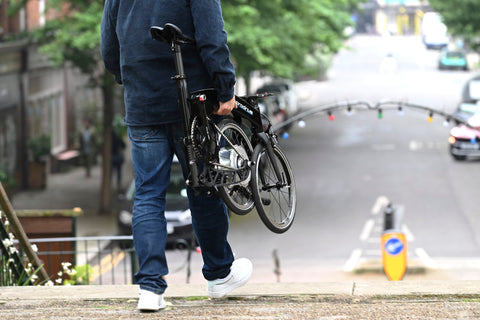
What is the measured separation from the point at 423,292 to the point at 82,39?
1589cm

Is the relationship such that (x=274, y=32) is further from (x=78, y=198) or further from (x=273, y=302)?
(x=273, y=302)

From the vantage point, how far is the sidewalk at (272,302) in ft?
13.3

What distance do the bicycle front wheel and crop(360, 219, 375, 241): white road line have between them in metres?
14.1

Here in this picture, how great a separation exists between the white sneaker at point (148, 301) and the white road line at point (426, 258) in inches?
485

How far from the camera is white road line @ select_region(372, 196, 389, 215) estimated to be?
69.6 ft

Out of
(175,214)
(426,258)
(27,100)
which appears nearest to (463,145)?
(426,258)

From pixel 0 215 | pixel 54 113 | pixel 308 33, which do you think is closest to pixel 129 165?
pixel 54 113

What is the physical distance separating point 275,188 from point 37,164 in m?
20.7

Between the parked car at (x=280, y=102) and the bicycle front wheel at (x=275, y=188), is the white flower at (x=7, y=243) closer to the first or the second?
the bicycle front wheel at (x=275, y=188)

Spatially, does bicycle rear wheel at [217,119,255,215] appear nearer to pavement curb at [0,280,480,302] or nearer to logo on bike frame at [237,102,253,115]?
logo on bike frame at [237,102,253,115]

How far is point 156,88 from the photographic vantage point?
13.8ft

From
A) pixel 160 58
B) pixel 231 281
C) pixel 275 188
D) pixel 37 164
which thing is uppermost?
pixel 37 164

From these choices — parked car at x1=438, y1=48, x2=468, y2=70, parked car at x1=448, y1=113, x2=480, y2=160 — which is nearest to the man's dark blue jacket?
parked car at x1=448, y1=113, x2=480, y2=160

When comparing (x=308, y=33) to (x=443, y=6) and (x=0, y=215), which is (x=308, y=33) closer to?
(x=443, y=6)
